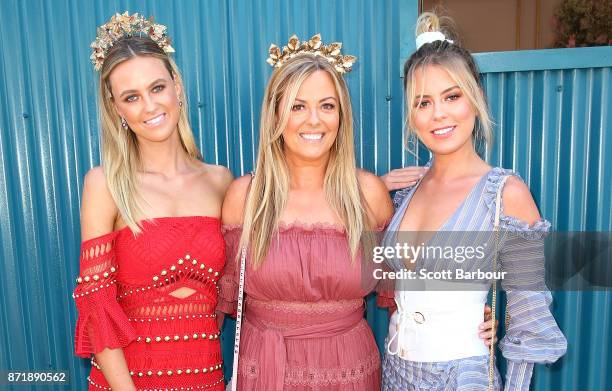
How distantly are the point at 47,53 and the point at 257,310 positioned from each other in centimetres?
201

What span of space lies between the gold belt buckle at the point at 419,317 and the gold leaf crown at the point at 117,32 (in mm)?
1605

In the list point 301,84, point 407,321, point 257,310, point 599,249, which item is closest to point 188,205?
point 257,310

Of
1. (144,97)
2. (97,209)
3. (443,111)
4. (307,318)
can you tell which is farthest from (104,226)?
(443,111)

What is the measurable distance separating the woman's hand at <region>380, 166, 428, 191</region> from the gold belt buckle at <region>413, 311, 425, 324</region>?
0.66 meters

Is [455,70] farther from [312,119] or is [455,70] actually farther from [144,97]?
[144,97]

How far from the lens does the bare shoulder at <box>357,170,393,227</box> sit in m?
2.33

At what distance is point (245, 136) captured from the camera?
2.88m

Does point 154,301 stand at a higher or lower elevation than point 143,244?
lower

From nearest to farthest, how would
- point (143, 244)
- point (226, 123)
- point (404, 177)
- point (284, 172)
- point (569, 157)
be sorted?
point (143, 244) < point (284, 172) < point (404, 177) < point (569, 157) < point (226, 123)

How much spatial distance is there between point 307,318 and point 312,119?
84 cm

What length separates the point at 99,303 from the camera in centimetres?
195

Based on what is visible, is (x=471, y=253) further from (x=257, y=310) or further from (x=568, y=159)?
(x=568, y=159)

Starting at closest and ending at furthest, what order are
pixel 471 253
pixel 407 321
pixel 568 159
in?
pixel 471 253 → pixel 407 321 → pixel 568 159

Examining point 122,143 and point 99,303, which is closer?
point 99,303
